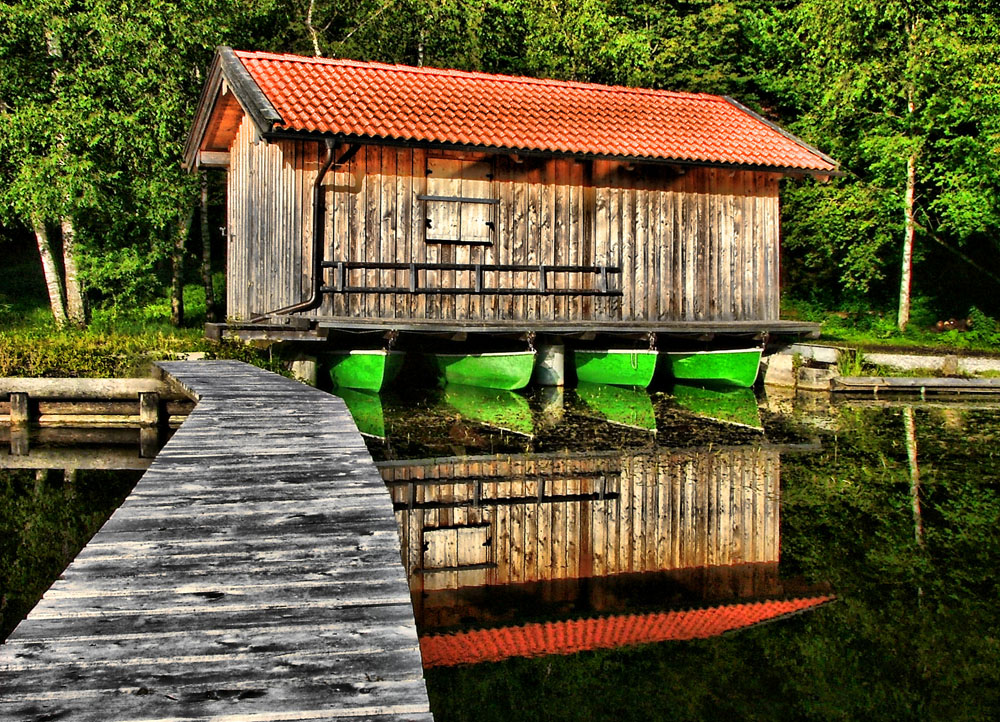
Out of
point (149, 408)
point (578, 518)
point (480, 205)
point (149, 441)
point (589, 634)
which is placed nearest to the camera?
point (589, 634)

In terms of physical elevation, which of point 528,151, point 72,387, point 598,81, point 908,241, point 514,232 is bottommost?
point 72,387

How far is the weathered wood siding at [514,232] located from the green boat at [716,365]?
73cm

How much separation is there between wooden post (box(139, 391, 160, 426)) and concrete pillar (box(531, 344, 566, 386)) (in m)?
7.03

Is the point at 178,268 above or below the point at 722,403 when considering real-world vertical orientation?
above

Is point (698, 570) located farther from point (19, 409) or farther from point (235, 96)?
point (235, 96)

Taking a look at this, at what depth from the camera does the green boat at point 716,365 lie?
56.5 ft

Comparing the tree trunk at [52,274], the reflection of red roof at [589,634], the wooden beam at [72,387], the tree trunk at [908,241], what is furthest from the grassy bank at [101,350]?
the tree trunk at [908,241]

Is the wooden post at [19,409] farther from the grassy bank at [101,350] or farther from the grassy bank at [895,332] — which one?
the grassy bank at [895,332]

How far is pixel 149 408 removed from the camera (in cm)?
1142

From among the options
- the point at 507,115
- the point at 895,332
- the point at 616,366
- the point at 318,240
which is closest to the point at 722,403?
the point at 616,366

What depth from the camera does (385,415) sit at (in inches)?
513

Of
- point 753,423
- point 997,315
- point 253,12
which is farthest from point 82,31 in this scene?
point 997,315

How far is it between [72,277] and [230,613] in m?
18.2

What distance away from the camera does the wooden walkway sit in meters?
2.61
